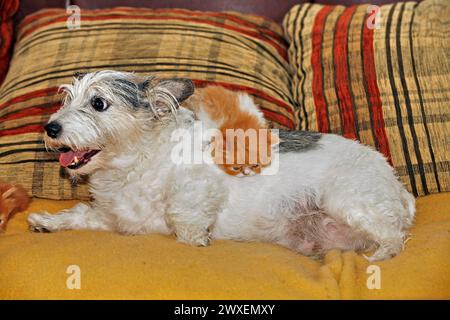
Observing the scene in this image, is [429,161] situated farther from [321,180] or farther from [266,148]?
[266,148]

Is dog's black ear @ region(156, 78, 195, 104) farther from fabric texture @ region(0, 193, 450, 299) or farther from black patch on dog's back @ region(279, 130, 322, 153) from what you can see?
fabric texture @ region(0, 193, 450, 299)

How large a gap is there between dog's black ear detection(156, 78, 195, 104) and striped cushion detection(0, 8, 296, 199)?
0.62 metres

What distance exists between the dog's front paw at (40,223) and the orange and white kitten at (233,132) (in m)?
0.81

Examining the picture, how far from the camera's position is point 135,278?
1.96 metres

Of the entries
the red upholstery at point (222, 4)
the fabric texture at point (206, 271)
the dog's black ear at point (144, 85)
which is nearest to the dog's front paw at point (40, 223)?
the fabric texture at point (206, 271)

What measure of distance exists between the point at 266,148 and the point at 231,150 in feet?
0.50

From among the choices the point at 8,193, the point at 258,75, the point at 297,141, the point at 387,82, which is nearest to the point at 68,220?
the point at 8,193

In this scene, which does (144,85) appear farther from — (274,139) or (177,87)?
(274,139)

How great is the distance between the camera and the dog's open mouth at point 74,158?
2398 mm
